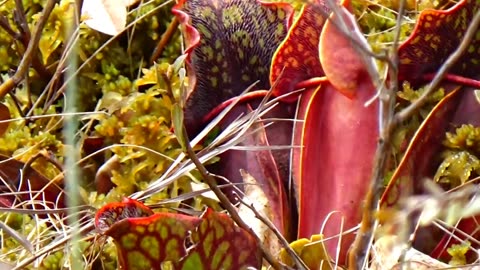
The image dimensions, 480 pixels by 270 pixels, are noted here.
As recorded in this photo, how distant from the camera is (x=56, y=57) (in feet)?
4.14

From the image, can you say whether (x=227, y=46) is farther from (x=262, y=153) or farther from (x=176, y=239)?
(x=176, y=239)

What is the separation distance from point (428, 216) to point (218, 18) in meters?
0.57

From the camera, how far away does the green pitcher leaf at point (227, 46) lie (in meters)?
0.99

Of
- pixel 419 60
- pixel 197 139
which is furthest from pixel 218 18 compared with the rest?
pixel 419 60

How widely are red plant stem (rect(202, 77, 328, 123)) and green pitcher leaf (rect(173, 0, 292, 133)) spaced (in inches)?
0.5

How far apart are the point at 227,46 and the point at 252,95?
0.08m

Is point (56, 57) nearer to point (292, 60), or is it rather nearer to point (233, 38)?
point (233, 38)

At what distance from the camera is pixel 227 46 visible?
1.00 m

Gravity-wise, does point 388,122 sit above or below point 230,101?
above

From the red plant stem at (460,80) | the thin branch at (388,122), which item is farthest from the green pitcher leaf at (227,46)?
the thin branch at (388,122)

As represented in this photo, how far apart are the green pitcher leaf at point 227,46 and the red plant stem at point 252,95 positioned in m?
0.01

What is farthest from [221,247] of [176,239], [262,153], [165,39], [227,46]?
[165,39]

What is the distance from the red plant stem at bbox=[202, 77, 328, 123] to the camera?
925 millimetres

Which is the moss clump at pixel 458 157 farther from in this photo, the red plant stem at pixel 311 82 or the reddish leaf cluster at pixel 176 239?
the reddish leaf cluster at pixel 176 239
